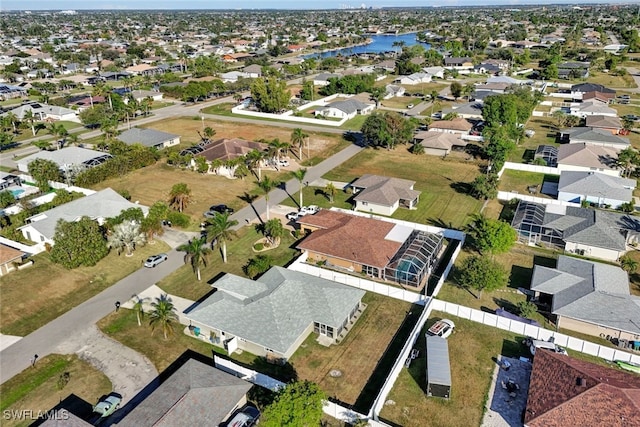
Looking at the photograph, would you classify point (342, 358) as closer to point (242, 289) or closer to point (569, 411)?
point (242, 289)

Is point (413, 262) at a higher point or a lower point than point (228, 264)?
higher

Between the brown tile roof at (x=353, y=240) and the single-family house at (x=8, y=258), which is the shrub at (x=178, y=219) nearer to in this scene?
the brown tile roof at (x=353, y=240)

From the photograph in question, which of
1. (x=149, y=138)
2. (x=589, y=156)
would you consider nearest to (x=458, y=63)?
(x=589, y=156)

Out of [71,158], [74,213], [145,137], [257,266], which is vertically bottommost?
[257,266]

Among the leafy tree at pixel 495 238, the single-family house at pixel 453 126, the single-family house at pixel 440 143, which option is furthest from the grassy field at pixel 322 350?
the single-family house at pixel 453 126

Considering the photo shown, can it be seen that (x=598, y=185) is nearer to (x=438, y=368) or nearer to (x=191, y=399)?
(x=438, y=368)

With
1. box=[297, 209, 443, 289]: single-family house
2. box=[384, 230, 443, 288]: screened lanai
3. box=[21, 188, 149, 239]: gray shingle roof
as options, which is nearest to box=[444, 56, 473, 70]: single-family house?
box=[297, 209, 443, 289]: single-family house

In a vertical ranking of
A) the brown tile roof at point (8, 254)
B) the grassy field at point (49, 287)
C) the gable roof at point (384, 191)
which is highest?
the brown tile roof at point (8, 254)
